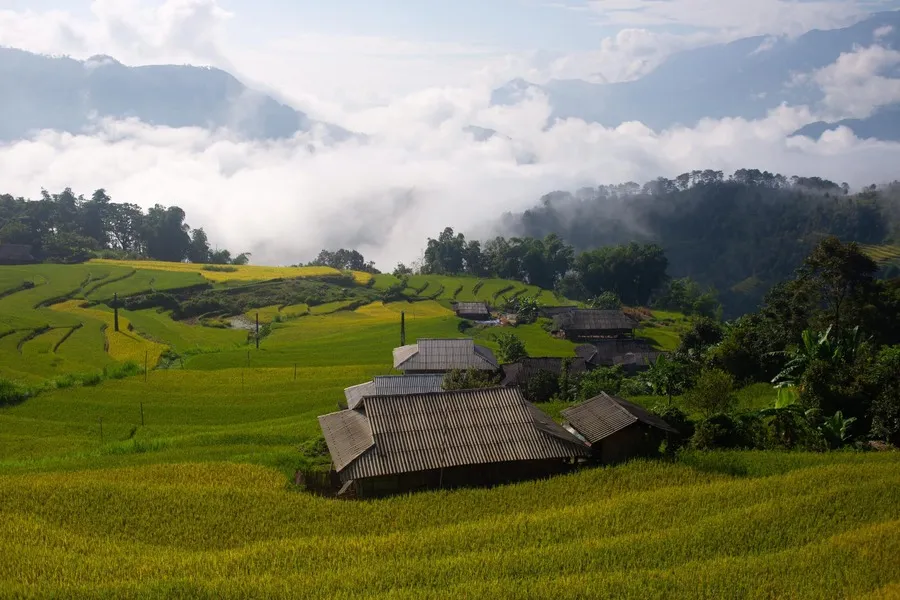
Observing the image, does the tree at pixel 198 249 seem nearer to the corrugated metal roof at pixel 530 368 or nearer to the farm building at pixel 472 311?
the farm building at pixel 472 311

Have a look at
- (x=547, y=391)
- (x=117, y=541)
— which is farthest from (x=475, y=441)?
(x=547, y=391)

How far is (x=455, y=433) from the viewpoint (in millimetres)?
20047

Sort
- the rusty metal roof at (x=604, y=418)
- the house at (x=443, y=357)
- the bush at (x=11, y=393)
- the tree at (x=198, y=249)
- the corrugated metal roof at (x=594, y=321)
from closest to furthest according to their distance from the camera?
the rusty metal roof at (x=604, y=418) → the bush at (x=11, y=393) → the house at (x=443, y=357) → the corrugated metal roof at (x=594, y=321) → the tree at (x=198, y=249)

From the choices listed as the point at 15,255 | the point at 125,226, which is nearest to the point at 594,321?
the point at 15,255

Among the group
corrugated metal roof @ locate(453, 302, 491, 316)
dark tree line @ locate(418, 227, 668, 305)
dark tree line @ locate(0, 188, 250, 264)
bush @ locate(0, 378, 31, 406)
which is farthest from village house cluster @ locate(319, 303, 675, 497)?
dark tree line @ locate(0, 188, 250, 264)

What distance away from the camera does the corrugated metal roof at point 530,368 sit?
116ft

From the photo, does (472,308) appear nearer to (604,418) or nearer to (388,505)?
(604,418)

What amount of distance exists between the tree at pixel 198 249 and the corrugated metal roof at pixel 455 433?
9951 centimetres

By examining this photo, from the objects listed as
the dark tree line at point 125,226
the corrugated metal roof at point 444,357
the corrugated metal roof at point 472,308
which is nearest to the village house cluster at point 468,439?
the corrugated metal roof at point 444,357

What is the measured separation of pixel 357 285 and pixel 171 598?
3029 inches

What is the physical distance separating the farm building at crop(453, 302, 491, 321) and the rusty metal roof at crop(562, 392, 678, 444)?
1815 inches

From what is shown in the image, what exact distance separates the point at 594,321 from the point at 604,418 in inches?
1599

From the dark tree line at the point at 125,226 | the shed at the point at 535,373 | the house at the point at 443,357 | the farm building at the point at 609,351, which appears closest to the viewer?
the shed at the point at 535,373

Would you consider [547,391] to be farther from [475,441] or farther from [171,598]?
[171,598]
